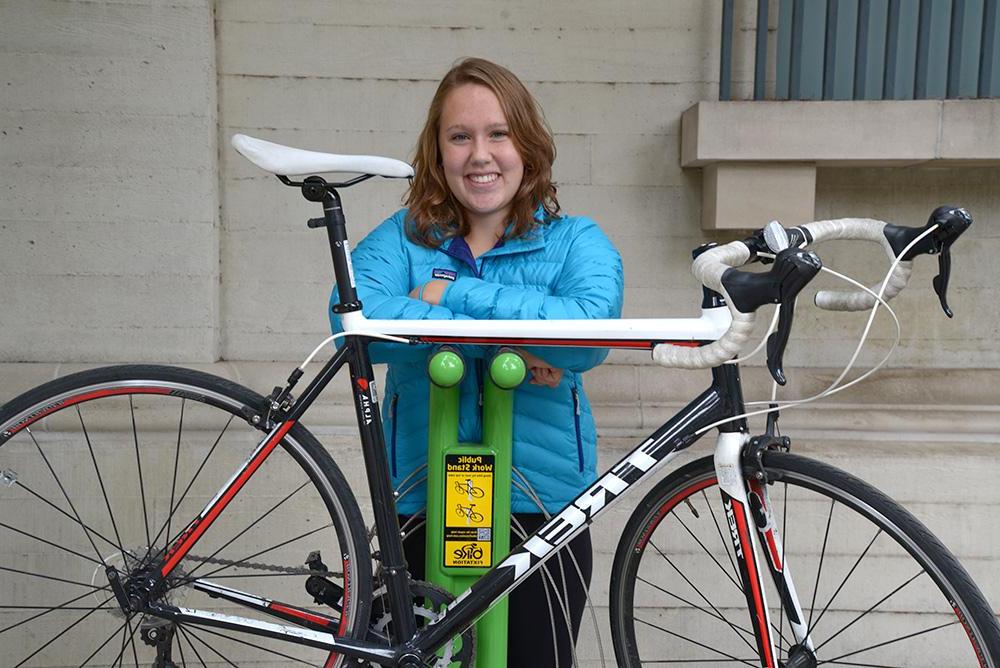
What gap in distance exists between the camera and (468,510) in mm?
1919

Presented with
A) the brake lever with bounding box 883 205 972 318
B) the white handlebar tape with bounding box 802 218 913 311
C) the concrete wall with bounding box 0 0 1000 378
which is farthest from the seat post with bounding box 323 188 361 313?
the concrete wall with bounding box 0 0 1000 378

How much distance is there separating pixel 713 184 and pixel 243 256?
63.1 inches

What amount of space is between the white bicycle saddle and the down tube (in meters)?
0.71

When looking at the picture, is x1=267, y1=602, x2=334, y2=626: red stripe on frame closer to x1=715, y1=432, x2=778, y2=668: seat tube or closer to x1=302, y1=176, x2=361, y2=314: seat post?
x1=302, y1=176, x2=361, y2=314: seat post

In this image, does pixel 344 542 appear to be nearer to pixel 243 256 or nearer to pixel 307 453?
pixel 307 453

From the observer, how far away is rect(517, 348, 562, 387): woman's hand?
6.07 ft

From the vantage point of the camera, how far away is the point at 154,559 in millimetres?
1921

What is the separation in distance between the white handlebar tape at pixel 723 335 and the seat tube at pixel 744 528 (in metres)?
0.21

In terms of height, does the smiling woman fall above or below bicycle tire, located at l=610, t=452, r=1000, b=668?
above

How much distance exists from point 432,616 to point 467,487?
28 centimetres

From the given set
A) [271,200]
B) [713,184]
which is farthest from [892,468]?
[271,200]

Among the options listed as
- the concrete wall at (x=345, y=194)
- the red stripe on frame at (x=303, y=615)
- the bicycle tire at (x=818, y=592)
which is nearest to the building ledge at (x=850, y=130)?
the concrete wall at (x=345, y=194)

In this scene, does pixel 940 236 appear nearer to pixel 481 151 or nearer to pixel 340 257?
pixel 481 151

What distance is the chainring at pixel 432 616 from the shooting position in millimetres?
1946
